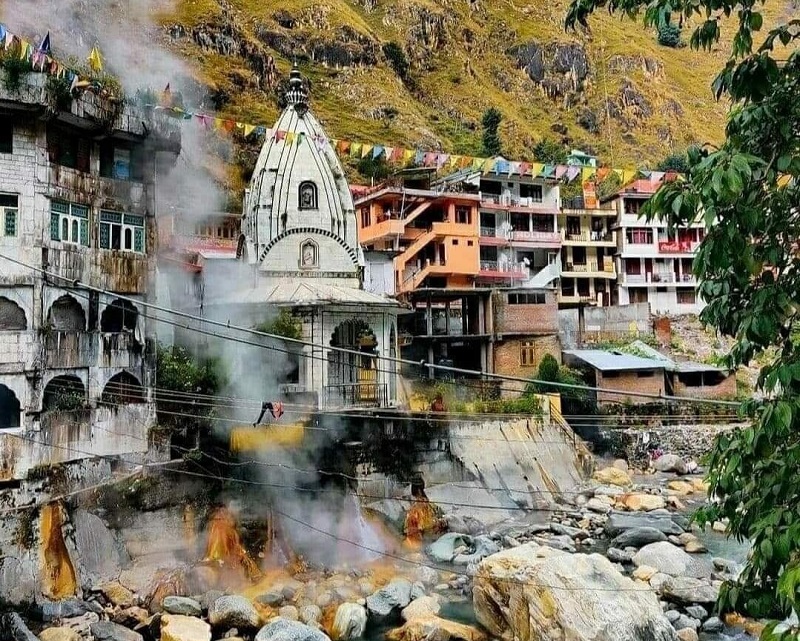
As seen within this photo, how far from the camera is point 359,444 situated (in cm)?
2105

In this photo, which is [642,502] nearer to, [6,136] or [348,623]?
[348,623]

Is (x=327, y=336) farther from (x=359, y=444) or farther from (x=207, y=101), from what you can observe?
(x=207, y=101)

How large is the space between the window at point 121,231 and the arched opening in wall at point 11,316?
2797 millimetres

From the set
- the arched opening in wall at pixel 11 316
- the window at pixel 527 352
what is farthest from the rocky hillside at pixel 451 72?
the arched opening in wall at pixel 11 316

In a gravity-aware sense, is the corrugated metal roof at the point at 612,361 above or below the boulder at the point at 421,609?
above

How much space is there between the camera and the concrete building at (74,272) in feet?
51.4

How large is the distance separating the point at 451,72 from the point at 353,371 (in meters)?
73.3

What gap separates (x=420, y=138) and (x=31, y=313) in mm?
57815

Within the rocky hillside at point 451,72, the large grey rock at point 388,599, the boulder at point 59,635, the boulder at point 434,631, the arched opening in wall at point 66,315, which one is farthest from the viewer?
the rocky hillside at point 451,72

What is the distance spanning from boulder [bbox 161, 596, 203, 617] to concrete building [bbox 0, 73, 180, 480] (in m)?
4.19

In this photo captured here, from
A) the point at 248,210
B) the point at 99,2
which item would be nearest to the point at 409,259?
the point at 248,210

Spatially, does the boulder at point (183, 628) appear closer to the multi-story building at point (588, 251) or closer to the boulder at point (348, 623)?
the boulder at point (348, 623)

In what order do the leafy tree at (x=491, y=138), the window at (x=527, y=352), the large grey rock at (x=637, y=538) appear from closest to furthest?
the large grey rock at (x=637, y=538) < the window at (x=527, y=352) < the leafy tree at (x=491, y=138)

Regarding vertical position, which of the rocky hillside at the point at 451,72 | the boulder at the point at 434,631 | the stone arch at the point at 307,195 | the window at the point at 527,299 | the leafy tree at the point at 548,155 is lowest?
the boulder at the point at 434,631
